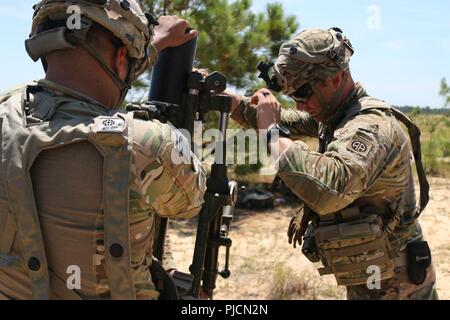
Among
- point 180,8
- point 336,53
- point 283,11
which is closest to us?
point 336,53

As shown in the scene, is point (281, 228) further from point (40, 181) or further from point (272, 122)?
point (40, 181)

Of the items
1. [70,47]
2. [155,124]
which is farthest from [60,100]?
[155,124]

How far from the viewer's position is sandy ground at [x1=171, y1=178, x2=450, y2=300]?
5055 millimetres

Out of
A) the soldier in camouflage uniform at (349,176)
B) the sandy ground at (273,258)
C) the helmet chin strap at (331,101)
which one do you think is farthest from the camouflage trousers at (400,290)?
the sandy ground at (273,258)

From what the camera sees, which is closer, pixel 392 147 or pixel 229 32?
pixel 392 147

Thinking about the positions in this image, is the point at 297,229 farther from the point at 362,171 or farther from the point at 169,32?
the point at 169,32

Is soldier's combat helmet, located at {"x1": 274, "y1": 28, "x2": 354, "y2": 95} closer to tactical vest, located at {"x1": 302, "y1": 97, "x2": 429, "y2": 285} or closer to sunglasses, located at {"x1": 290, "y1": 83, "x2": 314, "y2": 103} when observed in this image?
sunglasses, located at {"x1": 290, "y1": 83, "x2": 314, "y2": 103}

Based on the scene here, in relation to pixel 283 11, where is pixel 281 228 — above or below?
below

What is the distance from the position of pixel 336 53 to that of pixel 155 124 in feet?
4.53

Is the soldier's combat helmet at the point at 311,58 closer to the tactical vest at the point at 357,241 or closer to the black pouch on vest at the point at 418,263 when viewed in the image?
the tactical vest at the point at 357,241

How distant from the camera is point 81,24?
5.19 feet

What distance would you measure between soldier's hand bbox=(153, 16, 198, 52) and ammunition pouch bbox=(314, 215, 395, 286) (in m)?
1.17

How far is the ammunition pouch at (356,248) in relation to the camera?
2488mm

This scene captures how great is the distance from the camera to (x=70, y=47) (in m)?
1.59
